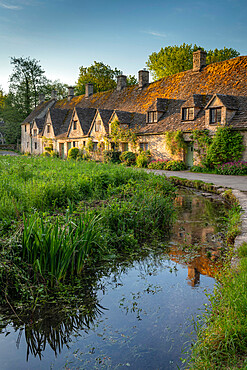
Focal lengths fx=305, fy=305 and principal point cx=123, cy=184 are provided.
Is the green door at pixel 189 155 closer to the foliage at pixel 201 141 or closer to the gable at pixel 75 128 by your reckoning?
the foliage at pixel 201 141

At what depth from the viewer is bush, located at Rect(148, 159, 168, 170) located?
24.2 meters

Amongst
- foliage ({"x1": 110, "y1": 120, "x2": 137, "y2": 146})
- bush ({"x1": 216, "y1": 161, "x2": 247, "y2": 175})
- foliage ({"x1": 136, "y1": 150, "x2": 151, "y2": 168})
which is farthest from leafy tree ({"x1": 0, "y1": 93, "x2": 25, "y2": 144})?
bush ({"x1": 216, "y1": 161, "x2": 247, "y2": 175})

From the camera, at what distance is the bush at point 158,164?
2416 centimetres

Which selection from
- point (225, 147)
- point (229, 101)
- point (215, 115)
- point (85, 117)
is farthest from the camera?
point (85, 117)

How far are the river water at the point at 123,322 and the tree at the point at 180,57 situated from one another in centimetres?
4302

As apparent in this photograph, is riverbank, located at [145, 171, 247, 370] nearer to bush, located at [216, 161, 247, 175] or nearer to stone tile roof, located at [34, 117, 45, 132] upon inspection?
bush, located at [216, 161, 247, 175]

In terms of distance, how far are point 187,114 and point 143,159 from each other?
16.8ft

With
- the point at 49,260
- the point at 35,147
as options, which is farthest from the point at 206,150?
the point at 35,147

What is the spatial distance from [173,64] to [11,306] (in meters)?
45.8

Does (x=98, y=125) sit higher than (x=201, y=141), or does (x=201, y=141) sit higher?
(x=98, y=125)

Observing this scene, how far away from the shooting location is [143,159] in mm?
25969

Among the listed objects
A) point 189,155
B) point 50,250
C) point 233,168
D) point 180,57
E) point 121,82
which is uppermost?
point 180,57

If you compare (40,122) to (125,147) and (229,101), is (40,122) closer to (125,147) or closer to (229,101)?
(125,147)

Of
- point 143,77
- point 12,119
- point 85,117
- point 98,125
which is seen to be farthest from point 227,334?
point 12,119
